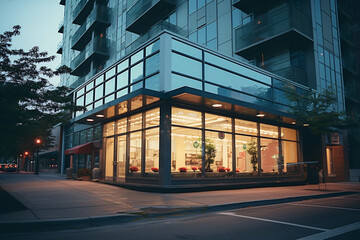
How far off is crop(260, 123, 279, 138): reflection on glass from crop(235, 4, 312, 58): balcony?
19.0ft

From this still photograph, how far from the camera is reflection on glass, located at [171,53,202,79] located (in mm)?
13630

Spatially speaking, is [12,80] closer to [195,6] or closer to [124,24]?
[195,6]

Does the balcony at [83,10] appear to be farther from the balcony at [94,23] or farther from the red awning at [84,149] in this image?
the red awning at [84,149]

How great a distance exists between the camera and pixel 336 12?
25.2 metres

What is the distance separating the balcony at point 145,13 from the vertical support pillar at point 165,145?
14.1 metres

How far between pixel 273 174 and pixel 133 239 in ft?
47.5

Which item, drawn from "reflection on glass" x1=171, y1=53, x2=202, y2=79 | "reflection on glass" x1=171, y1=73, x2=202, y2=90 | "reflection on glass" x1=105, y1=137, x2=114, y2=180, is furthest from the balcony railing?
"reflection on glass" x1=171, y1=73, x2=202, y2=90

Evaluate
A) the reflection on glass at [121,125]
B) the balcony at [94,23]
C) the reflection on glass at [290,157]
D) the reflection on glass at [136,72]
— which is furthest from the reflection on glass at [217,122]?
the balcony at [94,23]

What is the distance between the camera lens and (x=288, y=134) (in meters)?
19.9

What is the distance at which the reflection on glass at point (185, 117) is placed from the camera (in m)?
13.6

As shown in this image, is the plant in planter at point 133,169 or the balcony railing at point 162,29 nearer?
the plant in planter at point 133,169

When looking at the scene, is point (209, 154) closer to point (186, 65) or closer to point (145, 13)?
point (186, 65)

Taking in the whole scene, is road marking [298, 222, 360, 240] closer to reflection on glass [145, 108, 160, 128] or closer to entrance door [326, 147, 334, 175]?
reflection on glass [145, 108, 160, 128]

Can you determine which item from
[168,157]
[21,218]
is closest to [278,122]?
[168,157]
